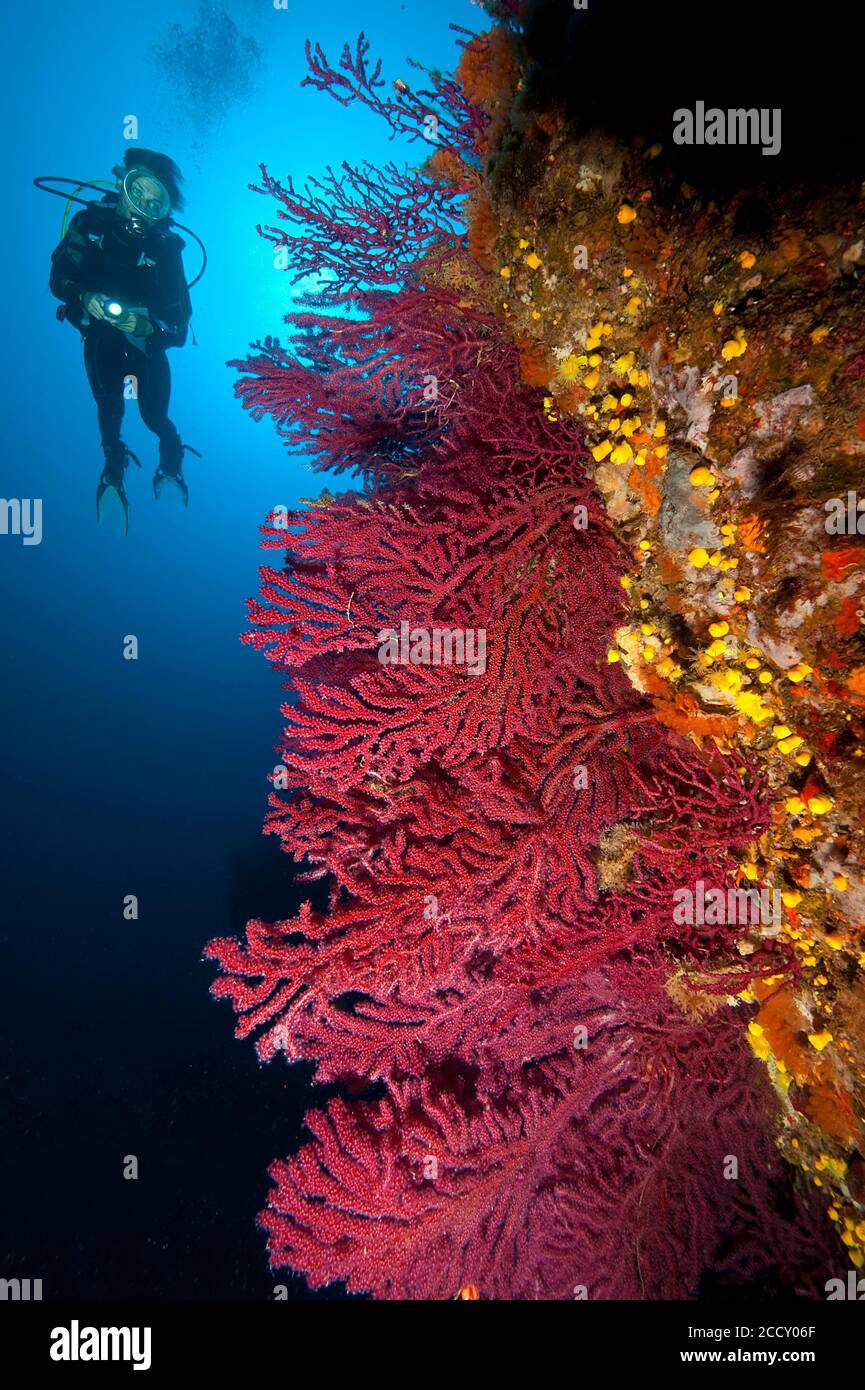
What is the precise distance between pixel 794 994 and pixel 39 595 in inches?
2318

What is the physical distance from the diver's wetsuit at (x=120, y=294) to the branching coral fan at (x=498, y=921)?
11.6 metres

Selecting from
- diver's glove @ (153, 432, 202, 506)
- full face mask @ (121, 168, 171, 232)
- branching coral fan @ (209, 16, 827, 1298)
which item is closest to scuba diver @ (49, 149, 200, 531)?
full face mask @ (121, 168, 171, 232)

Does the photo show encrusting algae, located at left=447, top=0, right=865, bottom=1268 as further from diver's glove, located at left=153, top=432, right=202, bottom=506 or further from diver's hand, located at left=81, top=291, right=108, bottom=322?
diver's glove, located at left=153, top=432, right=202, bottom=506

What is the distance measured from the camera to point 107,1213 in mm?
11406

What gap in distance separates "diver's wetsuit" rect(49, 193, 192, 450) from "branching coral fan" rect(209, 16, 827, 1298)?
1157 cm

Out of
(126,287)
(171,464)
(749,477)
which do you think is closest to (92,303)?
(126,287)

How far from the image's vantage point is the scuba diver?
12234 millimetres

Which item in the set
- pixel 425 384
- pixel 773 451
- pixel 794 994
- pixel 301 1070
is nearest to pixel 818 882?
pixel 794 994

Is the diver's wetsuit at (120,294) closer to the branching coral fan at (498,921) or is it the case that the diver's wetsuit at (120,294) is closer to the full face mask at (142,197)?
the full face mask at (142,197)

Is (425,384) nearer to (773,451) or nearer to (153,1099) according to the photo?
(773,451)

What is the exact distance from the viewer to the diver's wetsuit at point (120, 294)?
1222 centimetres

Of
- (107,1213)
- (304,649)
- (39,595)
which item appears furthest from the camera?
(39,595)

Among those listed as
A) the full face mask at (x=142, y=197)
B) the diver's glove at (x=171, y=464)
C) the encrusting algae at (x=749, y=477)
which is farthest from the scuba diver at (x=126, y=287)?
the encrusting algae at (x=749, y=477)

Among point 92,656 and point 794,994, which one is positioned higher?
point 92,656
